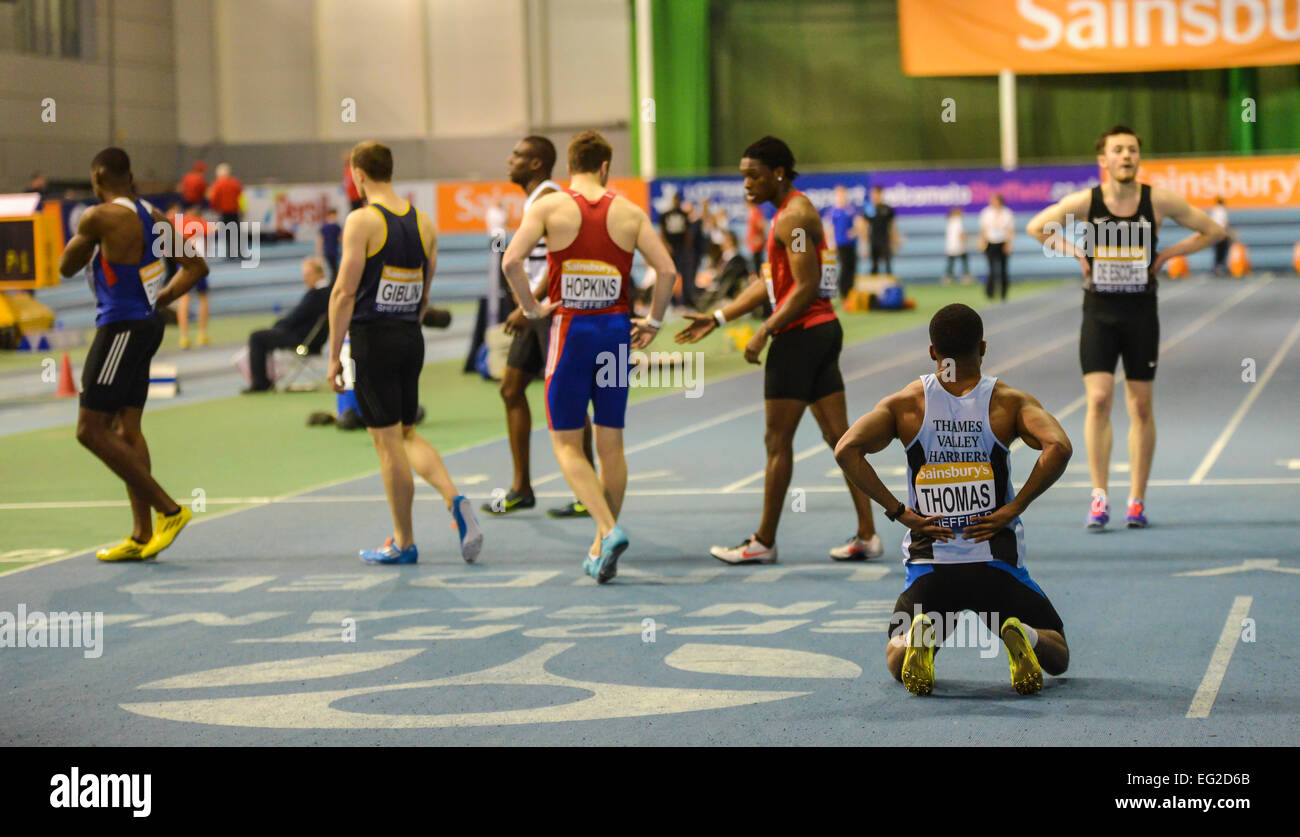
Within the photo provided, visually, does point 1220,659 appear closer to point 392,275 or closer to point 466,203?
point 392,275

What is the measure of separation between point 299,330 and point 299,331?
0.03 ft

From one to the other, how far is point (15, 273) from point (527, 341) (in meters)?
12.1

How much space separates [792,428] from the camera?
8.13 meters

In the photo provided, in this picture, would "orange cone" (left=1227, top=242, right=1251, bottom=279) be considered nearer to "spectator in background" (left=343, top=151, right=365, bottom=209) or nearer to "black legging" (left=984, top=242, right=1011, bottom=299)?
"black legging" (left=984, top=242, right=1011, bottom=299)

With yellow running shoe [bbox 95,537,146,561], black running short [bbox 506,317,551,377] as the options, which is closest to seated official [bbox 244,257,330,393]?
black running short [bbox 506,317,551,377]

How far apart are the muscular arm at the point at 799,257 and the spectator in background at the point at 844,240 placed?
21.0m

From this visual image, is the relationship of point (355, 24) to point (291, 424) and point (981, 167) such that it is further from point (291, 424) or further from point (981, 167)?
point (291, 424)

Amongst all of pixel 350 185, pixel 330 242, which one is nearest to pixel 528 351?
pixel 350 185

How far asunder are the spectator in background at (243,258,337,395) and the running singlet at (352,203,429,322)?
8.35m

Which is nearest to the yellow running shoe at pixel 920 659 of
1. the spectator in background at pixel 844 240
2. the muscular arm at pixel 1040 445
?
the muscular arm at pixel 1040 445

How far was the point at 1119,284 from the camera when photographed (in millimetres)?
8914

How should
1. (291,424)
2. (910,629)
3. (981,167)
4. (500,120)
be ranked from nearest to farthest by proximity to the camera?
(910,629), (291,424), (981,167), (500,120)

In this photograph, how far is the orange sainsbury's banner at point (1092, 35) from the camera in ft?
116
